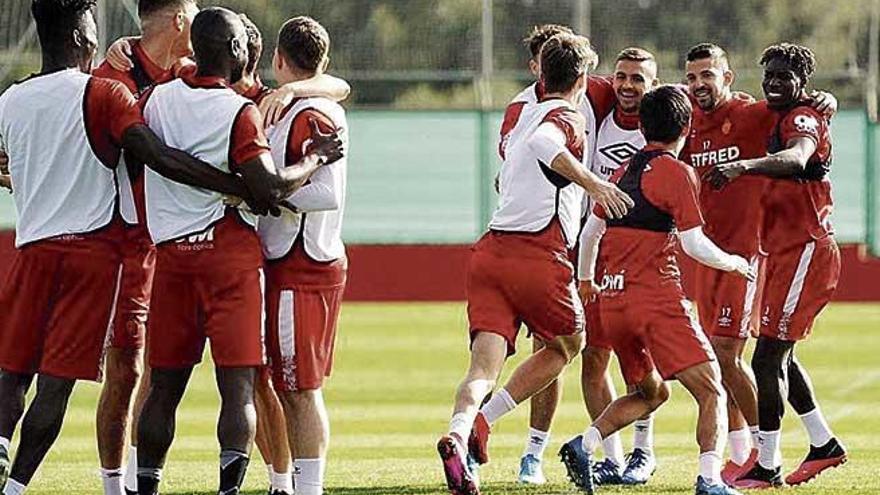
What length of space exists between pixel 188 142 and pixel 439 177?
21.8 meters

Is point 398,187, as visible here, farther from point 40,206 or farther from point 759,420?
point 40,206

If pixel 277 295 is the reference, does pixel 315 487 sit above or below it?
below

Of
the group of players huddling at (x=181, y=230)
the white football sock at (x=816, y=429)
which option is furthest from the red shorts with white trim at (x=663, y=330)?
the white football sock at (x=816, y=429)

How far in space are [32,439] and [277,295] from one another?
1.26 meters

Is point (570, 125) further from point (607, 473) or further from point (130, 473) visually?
point (130, 473)

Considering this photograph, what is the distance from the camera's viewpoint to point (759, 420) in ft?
35.6

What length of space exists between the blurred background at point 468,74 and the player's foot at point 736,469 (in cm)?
1837

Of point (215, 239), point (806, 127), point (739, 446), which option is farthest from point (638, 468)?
point (215, 239)

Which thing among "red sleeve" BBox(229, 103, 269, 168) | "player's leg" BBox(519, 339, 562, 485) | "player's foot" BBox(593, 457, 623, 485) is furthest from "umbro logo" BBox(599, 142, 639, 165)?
"red sleeve" BBox(229, 103, 269, 168)

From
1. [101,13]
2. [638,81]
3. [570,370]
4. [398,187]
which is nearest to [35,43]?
[101,13]

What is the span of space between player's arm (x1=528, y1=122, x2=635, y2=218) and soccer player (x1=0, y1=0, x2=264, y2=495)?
7.06ft

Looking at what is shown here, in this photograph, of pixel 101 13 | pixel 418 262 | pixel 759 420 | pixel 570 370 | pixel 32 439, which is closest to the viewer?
pixel 32 439

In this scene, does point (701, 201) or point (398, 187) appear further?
point (398, 187)

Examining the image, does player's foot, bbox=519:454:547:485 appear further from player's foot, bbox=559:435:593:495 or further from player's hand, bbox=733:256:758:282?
player's hand, bbox=733:256:758:282
